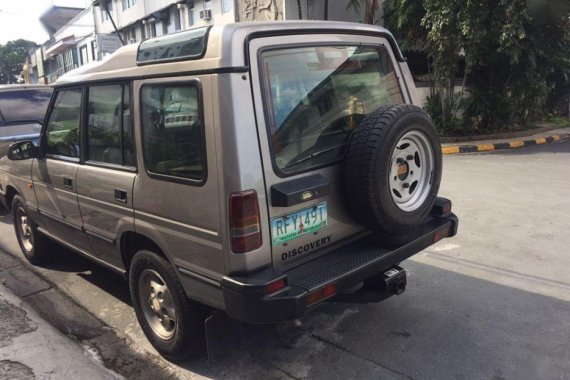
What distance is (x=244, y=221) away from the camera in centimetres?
247

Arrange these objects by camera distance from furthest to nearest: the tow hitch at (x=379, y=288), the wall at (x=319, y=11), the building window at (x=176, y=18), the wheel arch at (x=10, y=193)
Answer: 1. the building window at (x=176, y=18)
2. the wall at (x=319, y=11)
3. the wheel arch at (x=10, y=193)
4. the tow hitch at (x=379, y=288)

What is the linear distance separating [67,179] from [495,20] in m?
10.2

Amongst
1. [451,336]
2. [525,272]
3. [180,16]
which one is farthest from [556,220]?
[180,16]

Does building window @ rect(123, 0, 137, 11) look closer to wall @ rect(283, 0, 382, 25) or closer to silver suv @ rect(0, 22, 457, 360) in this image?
wall @ rect(283, 0, 382, 25)

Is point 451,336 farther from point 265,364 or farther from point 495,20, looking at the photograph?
point 495,20

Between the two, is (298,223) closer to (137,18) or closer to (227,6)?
(227,6)

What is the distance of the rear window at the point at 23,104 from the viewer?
7.32 m

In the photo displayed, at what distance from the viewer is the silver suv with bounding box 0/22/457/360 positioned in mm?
2492

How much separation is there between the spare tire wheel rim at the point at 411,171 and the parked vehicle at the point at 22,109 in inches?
230

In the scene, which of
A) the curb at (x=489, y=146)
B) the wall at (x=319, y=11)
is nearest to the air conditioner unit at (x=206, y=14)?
the wall at (x=319, y=11)

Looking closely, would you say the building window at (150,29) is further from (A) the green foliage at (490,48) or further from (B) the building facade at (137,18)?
(A) the green foliage at (490,48)

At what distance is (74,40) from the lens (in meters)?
34.6

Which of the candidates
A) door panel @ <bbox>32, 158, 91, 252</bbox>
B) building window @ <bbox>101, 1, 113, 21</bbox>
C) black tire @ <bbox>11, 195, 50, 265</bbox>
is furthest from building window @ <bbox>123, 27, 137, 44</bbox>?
door panel @ <bbox>32, 158, 91, 252</bbox>

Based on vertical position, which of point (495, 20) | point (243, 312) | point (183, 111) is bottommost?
point (243, 312)
